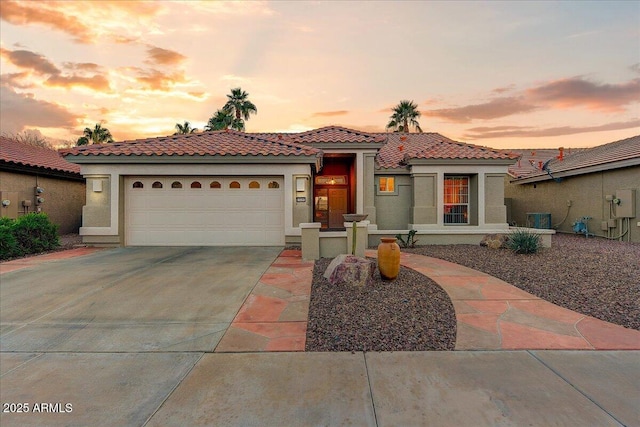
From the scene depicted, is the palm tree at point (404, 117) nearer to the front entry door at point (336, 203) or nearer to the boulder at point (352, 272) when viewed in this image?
the front entry door at point (336, 203)

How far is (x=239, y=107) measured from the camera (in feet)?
90.0

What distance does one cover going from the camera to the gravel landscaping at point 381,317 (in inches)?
146

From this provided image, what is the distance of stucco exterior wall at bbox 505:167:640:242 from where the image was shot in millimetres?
12086

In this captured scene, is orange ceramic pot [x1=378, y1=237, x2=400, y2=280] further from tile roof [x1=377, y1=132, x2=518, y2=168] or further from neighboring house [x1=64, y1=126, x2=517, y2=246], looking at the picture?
tile roof [x1=377, y1=132, x2=518, y2=168]

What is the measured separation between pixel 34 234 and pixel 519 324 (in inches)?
536

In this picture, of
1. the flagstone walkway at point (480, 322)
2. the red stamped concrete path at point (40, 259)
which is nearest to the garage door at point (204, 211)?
the red stamped concrete path at point (40, 259)

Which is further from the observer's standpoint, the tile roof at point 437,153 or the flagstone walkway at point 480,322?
the tile roof at point 437,153

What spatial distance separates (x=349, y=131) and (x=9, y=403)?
43.6 feet

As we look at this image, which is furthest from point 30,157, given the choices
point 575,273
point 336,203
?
point 575,273

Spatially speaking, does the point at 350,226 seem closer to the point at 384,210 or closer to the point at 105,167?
the point at 384,210

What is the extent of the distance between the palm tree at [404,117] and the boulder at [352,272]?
2556 cm

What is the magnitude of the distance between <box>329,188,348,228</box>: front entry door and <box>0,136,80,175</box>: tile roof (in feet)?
43.4

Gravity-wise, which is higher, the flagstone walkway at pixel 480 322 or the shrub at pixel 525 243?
the shrub at pixel 525 243

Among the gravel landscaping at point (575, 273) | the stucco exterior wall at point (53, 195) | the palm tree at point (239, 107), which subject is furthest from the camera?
the palm tree at point (239, 107)
